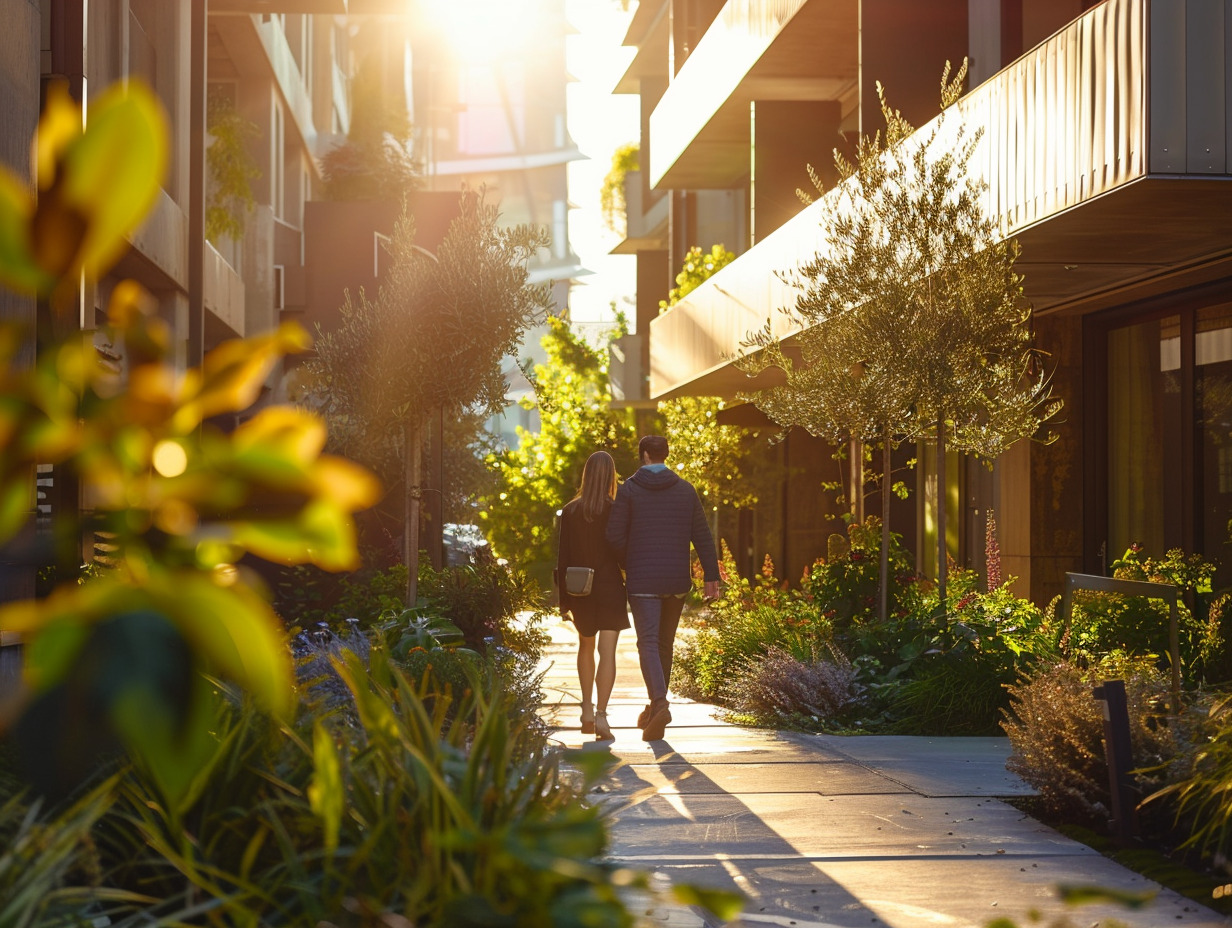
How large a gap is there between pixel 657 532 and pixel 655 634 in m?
0.67

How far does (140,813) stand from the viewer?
366 cm

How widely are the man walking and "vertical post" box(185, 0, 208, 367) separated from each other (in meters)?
5.05

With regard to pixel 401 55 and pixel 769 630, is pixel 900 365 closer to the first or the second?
pixel 769 630

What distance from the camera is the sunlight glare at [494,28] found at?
114812 mm

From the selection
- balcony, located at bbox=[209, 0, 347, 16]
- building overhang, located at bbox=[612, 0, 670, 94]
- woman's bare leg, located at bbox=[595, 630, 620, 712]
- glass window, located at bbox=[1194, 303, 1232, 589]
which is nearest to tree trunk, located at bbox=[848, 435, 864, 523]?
glass window, located at bbox=[1194, 303, 1232, 589]

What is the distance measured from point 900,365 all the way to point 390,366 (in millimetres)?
4083

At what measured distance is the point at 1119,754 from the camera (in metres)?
5.71

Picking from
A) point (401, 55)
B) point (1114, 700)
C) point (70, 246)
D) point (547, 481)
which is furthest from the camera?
point (401, 55)

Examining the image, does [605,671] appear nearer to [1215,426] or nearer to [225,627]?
[1215,426]

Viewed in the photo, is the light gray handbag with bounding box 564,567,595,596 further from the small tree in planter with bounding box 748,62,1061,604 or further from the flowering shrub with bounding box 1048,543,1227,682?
the flowering shrub with bounding box 1048,543,1227,682

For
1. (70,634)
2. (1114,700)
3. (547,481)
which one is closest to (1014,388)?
(1114,700)

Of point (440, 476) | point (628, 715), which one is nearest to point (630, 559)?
point (628, 715)

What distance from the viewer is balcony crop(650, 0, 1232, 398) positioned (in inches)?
337

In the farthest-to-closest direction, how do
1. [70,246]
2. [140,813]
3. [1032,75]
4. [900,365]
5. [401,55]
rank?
[401,55] < [900,365] < [1032,75] < [140,813] < [70,246]
